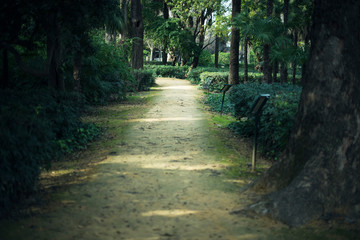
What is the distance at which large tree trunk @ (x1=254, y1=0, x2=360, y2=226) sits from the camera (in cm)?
439

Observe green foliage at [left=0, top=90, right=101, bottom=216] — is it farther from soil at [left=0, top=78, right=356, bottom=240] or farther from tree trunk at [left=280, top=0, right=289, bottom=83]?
tree trunk at [left=280, top=0, right=289, bottom=83]

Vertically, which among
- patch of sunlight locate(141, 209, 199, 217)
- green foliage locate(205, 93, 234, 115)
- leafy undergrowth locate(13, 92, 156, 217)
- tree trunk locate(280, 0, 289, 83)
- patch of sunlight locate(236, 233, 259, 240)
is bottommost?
patch of sunlight locate(236, 233, 259, 240)

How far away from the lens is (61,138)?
7.65 m

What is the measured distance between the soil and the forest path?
0.03 ft

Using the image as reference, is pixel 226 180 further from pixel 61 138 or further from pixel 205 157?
pixel 61 138

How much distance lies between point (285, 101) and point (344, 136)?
2804 millimetres

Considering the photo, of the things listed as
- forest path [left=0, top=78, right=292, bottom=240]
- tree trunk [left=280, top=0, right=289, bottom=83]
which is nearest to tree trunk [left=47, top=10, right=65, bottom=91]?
forest path [left=0, top=78, right=292, bottom=240]

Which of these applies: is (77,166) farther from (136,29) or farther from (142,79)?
(136,29)

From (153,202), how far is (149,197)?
0.18 m

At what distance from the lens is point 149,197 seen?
5.04 m

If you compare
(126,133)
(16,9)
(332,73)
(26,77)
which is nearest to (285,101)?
(332,73)

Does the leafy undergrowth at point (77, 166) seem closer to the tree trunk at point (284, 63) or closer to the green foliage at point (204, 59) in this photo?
the tree trunk at point (284, 63)

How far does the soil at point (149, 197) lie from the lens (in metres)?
4.01

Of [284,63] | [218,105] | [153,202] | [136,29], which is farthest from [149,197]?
[136,29]
